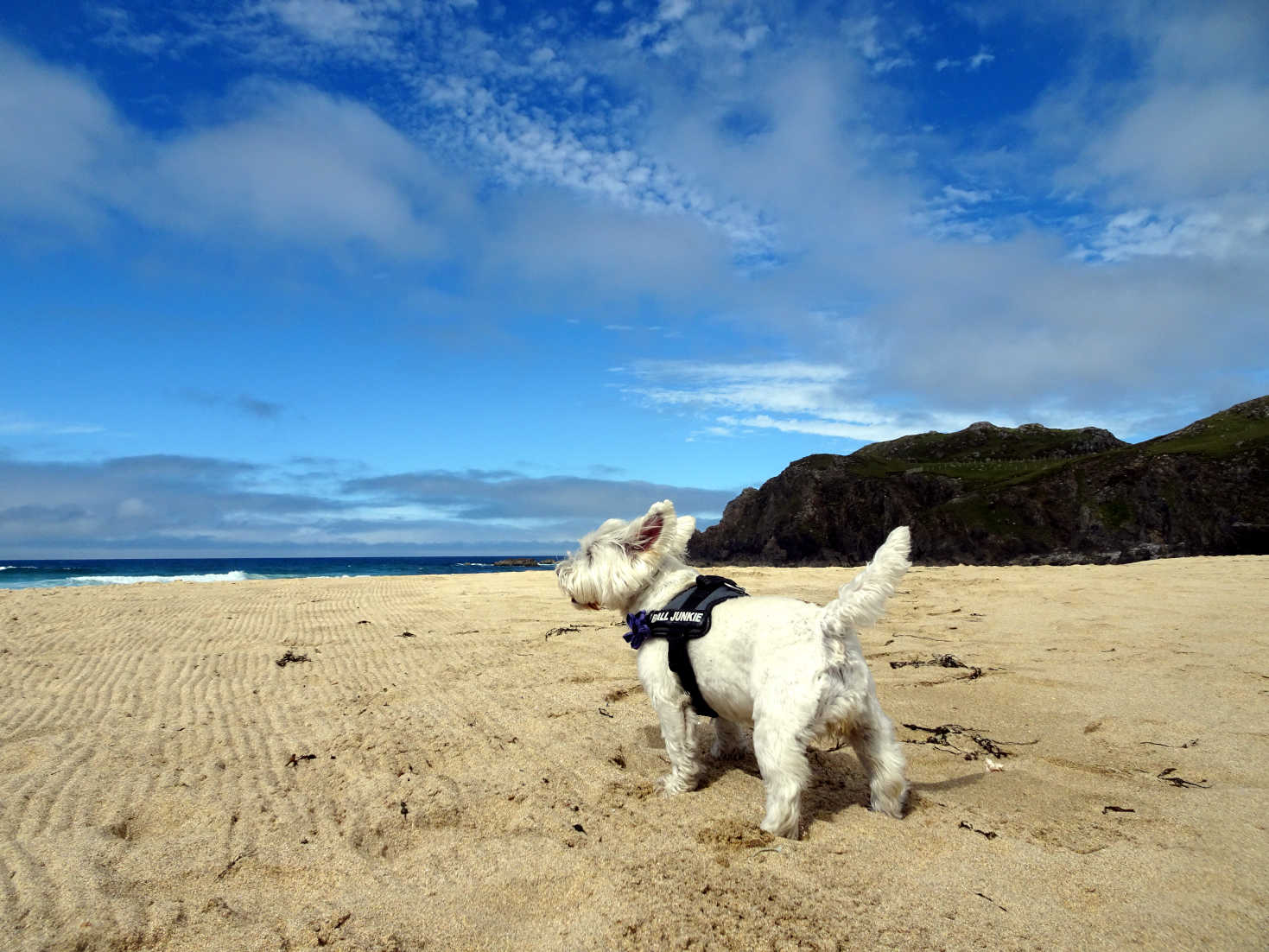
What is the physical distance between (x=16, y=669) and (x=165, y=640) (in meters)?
1.66

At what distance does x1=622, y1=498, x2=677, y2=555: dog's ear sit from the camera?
15.0 feet

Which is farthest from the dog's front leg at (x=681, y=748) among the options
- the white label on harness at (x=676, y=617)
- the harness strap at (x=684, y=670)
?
the white label on harness at (x=676, y=617)

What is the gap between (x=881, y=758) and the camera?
11.8 ft

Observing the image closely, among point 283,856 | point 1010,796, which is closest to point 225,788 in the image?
point 283,856

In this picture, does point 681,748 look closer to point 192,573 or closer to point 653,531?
point 653,531

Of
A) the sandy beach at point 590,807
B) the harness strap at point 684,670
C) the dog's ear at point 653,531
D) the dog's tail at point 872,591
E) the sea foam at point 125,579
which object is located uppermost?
the dog's ear at point 653,531

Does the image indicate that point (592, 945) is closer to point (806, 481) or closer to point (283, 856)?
point (283, 856)

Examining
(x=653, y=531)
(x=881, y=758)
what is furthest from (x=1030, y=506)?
(x=881, y=758)

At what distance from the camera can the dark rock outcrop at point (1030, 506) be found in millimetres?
36812

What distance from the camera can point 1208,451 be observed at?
39.3 meters

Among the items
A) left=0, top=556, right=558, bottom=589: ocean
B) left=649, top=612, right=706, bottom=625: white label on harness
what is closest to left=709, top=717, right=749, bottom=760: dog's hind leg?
left=649, top=612, right=706, bottom=625: white label on harness

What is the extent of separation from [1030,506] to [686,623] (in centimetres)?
4583

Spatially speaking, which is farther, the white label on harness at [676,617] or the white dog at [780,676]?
the white label on harness at [676,617]

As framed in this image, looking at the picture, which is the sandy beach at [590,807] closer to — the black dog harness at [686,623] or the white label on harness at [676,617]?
the black dog harness at [686,623]
